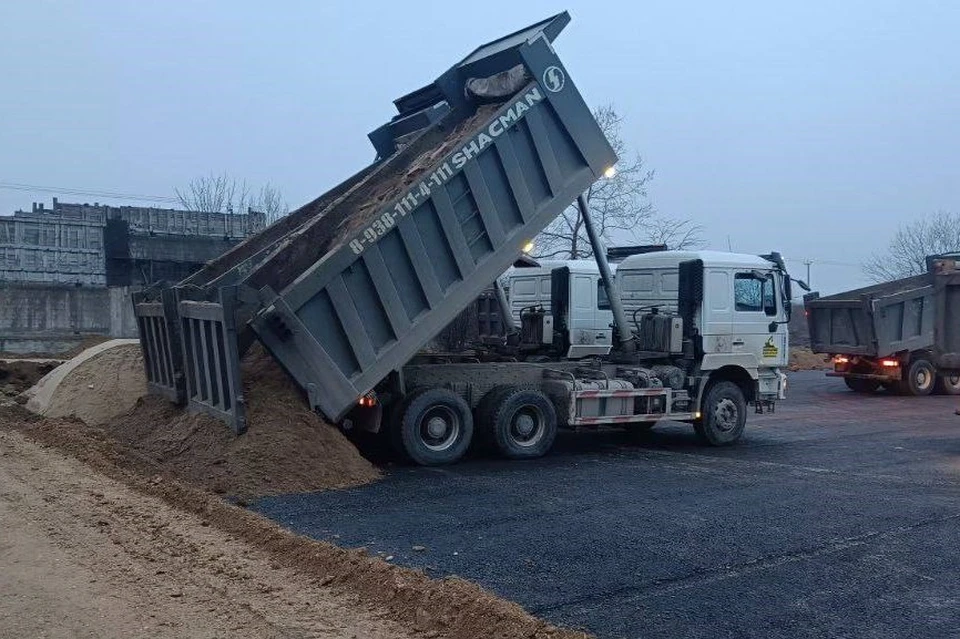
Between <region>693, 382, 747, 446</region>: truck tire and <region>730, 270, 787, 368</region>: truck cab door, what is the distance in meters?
0.59

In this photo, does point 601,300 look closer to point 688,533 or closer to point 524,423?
point 524,423

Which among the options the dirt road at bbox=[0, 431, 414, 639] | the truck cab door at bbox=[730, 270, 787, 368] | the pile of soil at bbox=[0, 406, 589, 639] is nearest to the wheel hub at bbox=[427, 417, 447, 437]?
the pile of soil at bbox=[0, 406, 589, 639]

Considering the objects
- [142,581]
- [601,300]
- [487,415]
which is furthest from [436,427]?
[601,300]

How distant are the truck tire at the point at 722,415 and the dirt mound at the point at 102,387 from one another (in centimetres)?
804

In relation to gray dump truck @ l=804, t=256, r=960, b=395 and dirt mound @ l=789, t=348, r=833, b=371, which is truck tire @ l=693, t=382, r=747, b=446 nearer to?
gray dump truck @ l=804, t=256, r=960, b=395

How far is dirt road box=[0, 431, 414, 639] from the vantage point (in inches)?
215

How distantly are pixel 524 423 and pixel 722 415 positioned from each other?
11.4 feet

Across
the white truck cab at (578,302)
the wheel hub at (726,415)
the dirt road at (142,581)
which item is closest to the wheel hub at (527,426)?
the wheel hub at (726,415)

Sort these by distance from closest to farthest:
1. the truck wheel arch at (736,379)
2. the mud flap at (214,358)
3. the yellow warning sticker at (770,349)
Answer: the mud flap at (214,358)
the truck wheel arch at (736,379)
the yellow warning sticker at (770,349)

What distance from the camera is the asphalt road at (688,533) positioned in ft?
19.4

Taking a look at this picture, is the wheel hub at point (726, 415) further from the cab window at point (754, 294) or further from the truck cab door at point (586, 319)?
the truck cab door at point (586, 319)

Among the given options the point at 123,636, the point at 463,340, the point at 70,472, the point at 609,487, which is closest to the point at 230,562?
the point at 123,636

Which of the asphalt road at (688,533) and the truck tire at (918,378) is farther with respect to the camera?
the truck tire at (918,378)

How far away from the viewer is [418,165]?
37.0 feet
